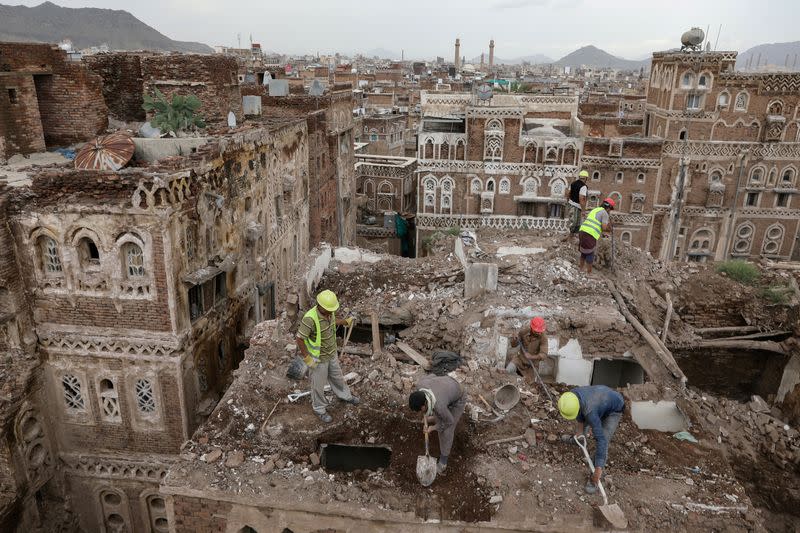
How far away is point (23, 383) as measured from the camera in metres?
10.9

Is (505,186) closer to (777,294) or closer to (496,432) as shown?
(777,294)

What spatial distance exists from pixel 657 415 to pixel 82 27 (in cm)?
15567

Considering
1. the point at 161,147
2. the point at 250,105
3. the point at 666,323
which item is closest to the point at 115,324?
the point at 161,147

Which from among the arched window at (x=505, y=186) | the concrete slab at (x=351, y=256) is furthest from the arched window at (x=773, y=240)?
the concrete slab at (x=351, y=256)

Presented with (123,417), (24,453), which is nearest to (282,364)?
(123,417)

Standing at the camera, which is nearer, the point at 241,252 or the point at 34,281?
the point at 34,281

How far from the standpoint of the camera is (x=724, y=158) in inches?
1344

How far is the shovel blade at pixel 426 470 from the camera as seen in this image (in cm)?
804

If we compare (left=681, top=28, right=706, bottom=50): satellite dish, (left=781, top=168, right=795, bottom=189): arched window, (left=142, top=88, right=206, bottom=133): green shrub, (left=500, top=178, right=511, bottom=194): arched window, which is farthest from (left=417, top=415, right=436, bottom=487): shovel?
(left=781, top=168, right=795, bottom=189): arched window

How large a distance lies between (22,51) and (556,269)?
15.1m

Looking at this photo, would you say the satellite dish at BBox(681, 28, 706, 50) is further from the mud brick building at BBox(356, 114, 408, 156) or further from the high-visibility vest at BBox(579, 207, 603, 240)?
the high-visibility vest at BBox(579, 207, 603, 240)

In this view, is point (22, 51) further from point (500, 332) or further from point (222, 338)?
point (500, 332)

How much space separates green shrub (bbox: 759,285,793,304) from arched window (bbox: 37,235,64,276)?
841 inches

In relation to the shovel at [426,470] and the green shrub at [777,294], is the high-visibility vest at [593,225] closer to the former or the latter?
the shovel at [426,470]
